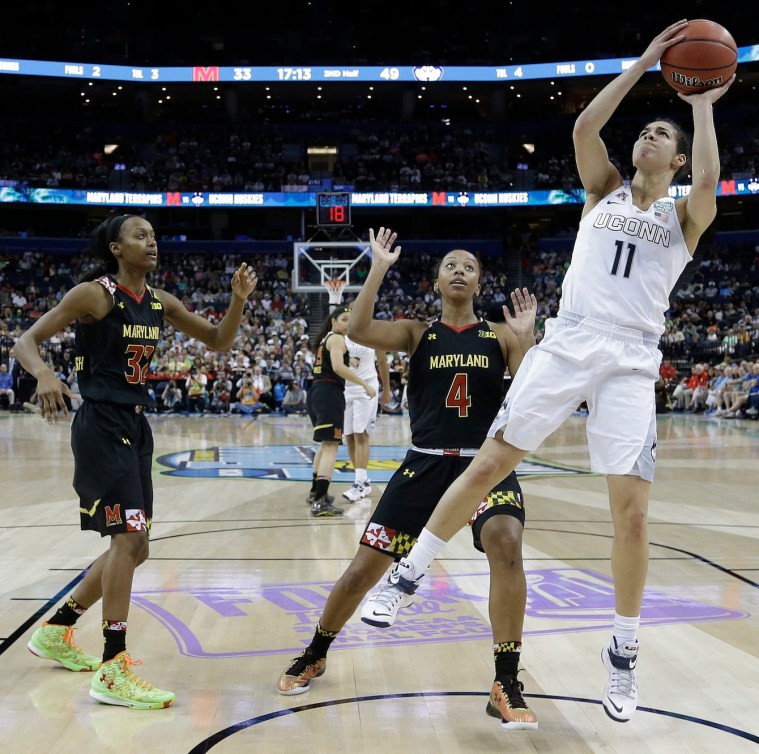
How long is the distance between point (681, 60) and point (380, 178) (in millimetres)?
34545

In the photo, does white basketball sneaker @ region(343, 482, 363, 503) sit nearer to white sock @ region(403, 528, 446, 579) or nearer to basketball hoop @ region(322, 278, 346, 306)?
white sock @ region(403, 528, 446, 579)

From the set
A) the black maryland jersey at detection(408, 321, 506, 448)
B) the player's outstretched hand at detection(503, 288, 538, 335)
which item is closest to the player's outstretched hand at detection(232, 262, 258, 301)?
the black maryland jersey at detection(408, 321, 506, 448)

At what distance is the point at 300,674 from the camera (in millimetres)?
3807

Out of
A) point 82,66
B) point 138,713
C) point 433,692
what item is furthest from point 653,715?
point 82,66

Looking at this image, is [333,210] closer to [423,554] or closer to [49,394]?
[49,394]

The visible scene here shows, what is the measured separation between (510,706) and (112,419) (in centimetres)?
200

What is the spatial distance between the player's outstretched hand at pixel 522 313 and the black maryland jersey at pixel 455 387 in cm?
12

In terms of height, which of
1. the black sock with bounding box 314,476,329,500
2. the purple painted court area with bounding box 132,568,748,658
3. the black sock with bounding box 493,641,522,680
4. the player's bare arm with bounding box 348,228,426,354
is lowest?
the purple painted court area with bounding box 132,568,748,658

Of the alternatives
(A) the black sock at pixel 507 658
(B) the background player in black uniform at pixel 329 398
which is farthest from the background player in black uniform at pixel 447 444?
(B) the background player in black uniform at pixel 329 398

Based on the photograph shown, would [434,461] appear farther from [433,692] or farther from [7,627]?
[7,627]

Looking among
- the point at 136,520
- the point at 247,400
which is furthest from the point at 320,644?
the point at 247,400

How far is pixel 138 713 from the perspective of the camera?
3531 mm

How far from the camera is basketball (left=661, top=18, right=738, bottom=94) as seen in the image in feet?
12.0

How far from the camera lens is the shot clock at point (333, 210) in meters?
28.3
